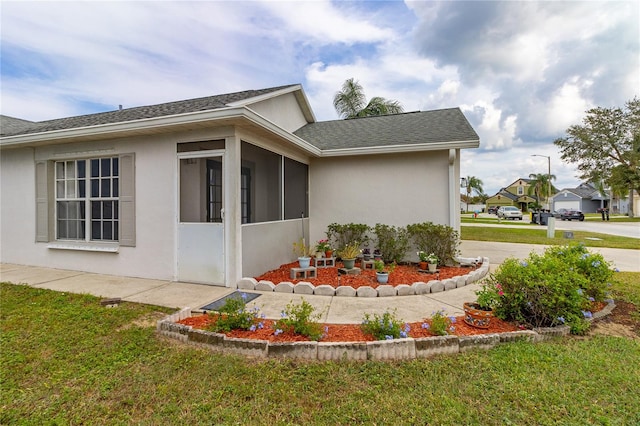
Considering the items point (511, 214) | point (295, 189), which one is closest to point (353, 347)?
point (295, 189)

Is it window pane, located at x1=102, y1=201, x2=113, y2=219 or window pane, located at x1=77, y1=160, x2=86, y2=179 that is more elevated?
window pane, located at x1=77, y1=160, x2=86, y2=179

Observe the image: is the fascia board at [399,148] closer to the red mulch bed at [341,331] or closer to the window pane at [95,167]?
the red mulch bed at [341,331]

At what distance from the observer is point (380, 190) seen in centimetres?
753

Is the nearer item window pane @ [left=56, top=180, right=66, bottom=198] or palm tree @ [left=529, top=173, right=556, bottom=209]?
window pane @ [left=56, top=180, right=66, bottom=198]

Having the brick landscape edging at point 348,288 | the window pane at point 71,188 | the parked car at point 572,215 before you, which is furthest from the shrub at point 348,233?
the parked car at point 572,215

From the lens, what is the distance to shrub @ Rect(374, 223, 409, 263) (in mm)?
7117

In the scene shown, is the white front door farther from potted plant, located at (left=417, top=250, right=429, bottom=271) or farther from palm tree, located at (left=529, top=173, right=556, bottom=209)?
palm tree, located at (left=529, top=173, right=556, bottom=209)

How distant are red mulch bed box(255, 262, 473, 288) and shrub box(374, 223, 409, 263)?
516 millimetres

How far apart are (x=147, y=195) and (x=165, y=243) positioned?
1025 millimetres

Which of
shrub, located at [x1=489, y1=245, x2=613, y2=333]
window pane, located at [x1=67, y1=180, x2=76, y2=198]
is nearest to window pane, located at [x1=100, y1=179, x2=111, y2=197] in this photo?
window pane, located at [x1=67, y1=180, x2=76, y2=198]

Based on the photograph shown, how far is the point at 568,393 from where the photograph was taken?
2.33m

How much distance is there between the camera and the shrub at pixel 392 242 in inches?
280

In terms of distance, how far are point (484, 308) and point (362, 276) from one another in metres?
2.50

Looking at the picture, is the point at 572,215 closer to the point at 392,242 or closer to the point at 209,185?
the point at 392,242
